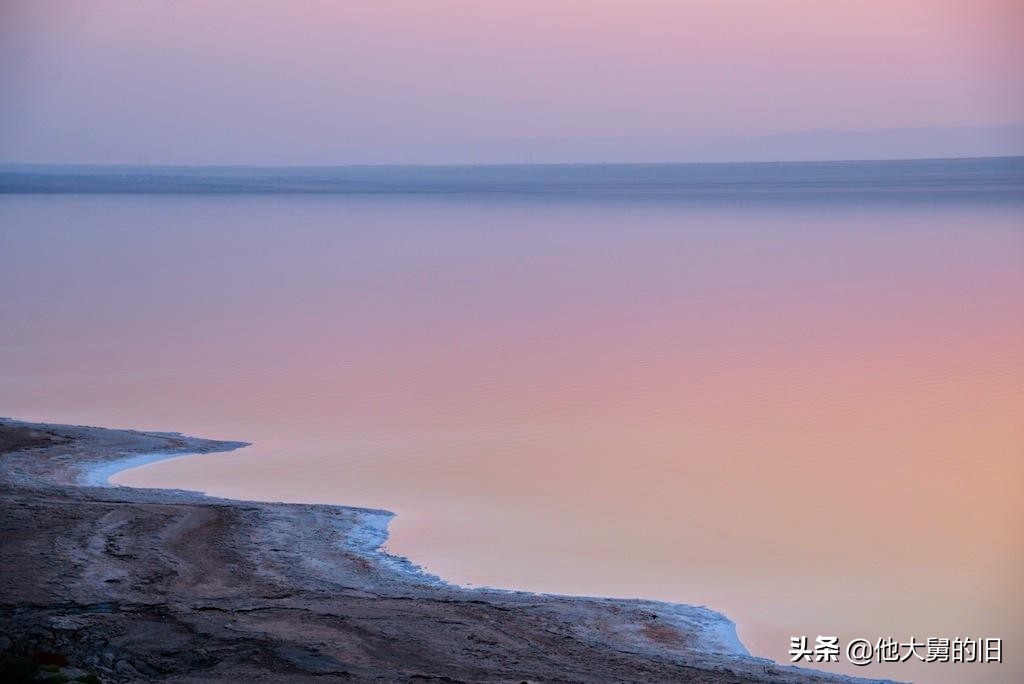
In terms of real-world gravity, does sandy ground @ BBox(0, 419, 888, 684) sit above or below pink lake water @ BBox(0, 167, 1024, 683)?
below

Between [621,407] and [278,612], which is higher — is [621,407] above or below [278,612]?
above

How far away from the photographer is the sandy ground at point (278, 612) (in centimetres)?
607

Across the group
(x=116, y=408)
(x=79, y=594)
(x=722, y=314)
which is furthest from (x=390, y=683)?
(x=722, y=314)

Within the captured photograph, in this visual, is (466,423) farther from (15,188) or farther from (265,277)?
(15,188)

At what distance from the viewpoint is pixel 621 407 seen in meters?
12.9

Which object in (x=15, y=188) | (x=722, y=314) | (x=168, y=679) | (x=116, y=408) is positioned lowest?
(x=168, y=679)

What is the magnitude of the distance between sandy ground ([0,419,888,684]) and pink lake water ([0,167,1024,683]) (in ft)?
1.65

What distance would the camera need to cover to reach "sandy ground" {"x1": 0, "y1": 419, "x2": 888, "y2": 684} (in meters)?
6.07

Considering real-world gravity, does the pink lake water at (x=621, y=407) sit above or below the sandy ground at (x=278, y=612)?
above

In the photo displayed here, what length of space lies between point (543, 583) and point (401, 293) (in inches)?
610

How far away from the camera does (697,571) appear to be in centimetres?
827

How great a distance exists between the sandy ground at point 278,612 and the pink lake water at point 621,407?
504mm

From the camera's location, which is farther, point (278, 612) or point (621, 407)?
point (621, 407)

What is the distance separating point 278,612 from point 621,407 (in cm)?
668
